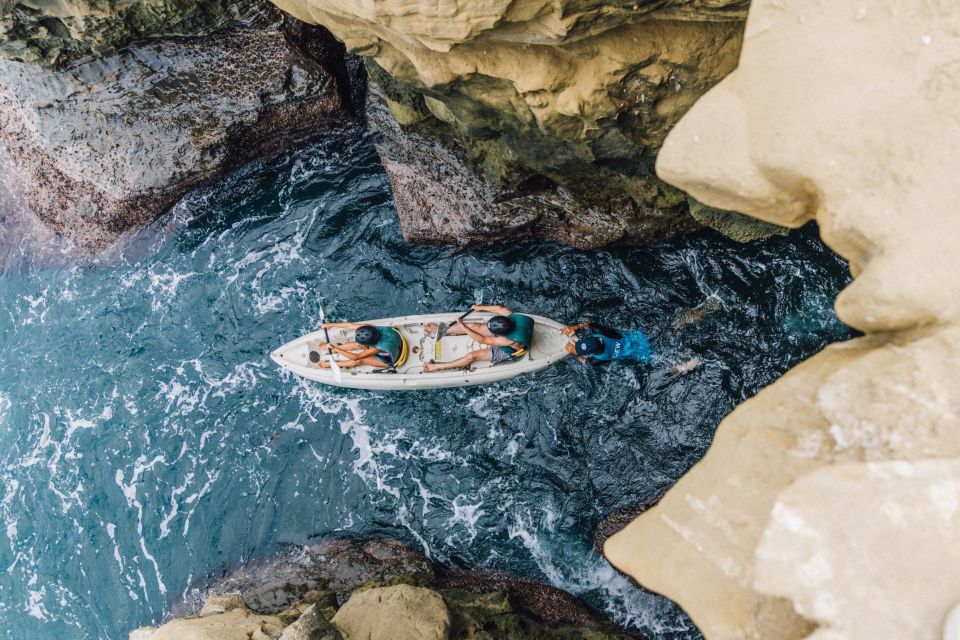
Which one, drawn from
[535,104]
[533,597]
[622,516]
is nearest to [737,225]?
[535,104]

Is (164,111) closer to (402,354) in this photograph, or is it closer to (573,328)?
(402,354)

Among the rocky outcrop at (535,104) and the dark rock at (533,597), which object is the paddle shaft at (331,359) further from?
the dark rock at (533,597)

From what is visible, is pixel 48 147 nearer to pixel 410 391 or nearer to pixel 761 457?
pixel 410 391

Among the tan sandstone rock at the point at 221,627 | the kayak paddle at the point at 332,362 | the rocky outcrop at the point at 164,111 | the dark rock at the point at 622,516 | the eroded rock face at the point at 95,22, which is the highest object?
the eroded rock face at the point at 95,22

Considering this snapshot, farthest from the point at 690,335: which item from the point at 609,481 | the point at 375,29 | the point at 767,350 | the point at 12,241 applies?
the point at 12,241

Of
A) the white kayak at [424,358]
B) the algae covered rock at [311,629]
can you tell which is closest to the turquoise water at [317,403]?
the white kayak at [424,358]
